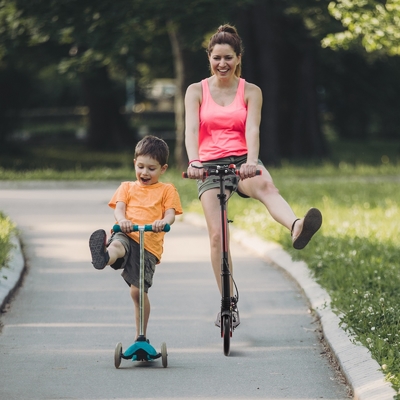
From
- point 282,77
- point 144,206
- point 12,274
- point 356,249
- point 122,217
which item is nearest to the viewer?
point 122,217

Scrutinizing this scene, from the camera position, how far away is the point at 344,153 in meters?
36.7

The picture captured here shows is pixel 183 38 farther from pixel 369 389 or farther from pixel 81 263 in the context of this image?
pixel 369 389

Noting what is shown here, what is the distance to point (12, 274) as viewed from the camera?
9141 millimetres

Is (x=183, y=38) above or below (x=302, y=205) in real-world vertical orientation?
above

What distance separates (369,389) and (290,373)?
2.92 ft

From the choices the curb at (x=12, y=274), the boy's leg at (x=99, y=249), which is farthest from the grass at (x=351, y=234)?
the curb at (x=12, y=274)

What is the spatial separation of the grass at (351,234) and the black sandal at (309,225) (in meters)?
0.75

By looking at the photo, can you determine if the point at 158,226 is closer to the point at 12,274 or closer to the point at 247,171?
the point at 247,171

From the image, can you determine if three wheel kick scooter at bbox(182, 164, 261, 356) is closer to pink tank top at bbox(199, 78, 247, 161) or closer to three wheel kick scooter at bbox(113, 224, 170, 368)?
pink tank top at bbox(199, 78, 247, 161)

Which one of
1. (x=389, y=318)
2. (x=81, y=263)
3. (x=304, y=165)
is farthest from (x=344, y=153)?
(x=389, y=318)

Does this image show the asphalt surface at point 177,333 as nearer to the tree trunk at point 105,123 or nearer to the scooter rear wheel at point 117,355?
the scooter rear wheel at point 117,355

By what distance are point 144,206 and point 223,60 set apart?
1.13 m

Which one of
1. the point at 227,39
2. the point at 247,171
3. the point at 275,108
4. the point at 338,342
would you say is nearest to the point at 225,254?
the point at 247,171

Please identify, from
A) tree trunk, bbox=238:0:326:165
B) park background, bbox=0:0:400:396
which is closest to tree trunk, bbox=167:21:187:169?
park background, bbox=0:0:400:396
